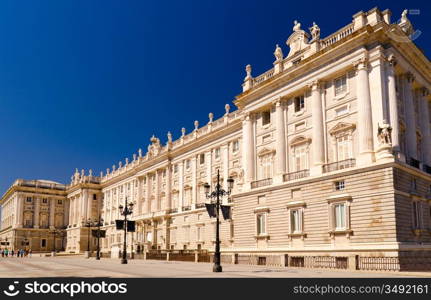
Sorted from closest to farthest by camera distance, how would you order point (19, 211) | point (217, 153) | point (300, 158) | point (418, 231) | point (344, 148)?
point (418, 231) < point (344, 148) < point (300, 158) < point (217, 153) < point (19, 211)

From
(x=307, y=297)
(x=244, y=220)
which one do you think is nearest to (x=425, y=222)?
(x=244, y=220)

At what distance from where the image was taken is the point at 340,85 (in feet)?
108

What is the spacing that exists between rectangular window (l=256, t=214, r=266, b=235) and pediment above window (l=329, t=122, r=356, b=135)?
28.7 ft

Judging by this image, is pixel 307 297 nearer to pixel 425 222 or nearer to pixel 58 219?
pixel 425 222

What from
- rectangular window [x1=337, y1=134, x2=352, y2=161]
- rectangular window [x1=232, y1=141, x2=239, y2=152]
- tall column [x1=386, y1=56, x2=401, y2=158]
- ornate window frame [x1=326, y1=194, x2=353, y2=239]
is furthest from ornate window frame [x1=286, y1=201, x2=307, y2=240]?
rectangular window [x1=232, y1=141, x2=239, y2=152]

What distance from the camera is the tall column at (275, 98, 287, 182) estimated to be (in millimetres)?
35531

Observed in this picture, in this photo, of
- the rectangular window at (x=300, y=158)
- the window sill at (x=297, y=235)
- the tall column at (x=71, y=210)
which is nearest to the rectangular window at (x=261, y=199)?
the rectangular window at (x=300, y=158)

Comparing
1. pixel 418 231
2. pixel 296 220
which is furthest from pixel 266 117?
pixel 418 231

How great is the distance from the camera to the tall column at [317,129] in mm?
32469

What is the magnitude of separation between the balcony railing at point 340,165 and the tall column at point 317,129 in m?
0.45

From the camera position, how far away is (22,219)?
10106 centimetres

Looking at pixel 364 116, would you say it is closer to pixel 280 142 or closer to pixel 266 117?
pixel 280 142

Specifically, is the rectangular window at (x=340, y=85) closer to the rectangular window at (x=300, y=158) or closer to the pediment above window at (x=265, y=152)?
the rectangular window at (x=300, y=158)

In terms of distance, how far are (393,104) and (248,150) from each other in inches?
535
